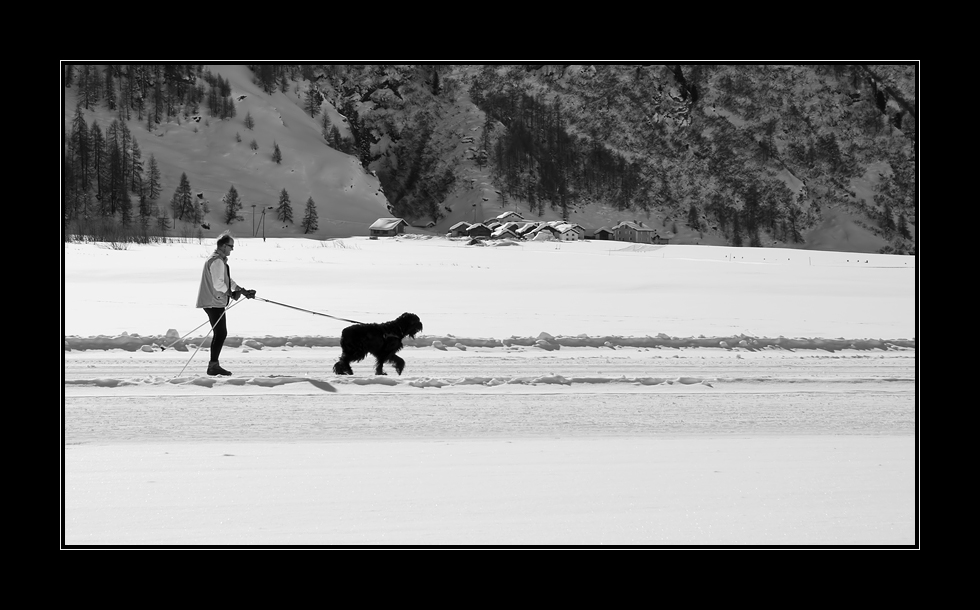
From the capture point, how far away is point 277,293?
1794 centimetres

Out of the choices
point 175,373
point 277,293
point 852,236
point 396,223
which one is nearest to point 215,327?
point 175,373

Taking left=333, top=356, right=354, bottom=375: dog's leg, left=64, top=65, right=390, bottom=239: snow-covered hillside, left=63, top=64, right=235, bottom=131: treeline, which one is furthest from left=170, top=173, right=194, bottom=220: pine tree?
left=333, top=356, right=354, bottom=375: dog's leg

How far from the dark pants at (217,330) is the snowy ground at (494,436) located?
33cm

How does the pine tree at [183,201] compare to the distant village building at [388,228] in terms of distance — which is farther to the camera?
the pine tree at [183,201]

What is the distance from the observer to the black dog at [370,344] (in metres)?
7.56

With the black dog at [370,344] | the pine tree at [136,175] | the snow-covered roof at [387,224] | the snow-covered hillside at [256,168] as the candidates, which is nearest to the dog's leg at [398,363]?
the black dog at [370,344]

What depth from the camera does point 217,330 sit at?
760 cm

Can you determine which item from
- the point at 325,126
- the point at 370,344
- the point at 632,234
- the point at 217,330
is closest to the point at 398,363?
the point at 370,344

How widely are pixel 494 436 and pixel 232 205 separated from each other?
111927 mm

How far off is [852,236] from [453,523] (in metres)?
166

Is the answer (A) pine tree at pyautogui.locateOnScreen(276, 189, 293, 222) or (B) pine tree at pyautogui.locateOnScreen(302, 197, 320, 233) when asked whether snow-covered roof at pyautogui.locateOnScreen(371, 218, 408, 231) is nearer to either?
(B) pine tree at pyautogui.locateOnScreen(302, 197, 320, 233)

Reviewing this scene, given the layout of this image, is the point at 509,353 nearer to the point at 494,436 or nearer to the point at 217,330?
the point at 217,330

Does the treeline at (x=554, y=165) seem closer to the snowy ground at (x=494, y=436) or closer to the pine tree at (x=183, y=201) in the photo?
the pine tree at (x=183, y=201)

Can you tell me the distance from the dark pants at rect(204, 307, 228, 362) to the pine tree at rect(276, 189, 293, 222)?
10299 centimetres
